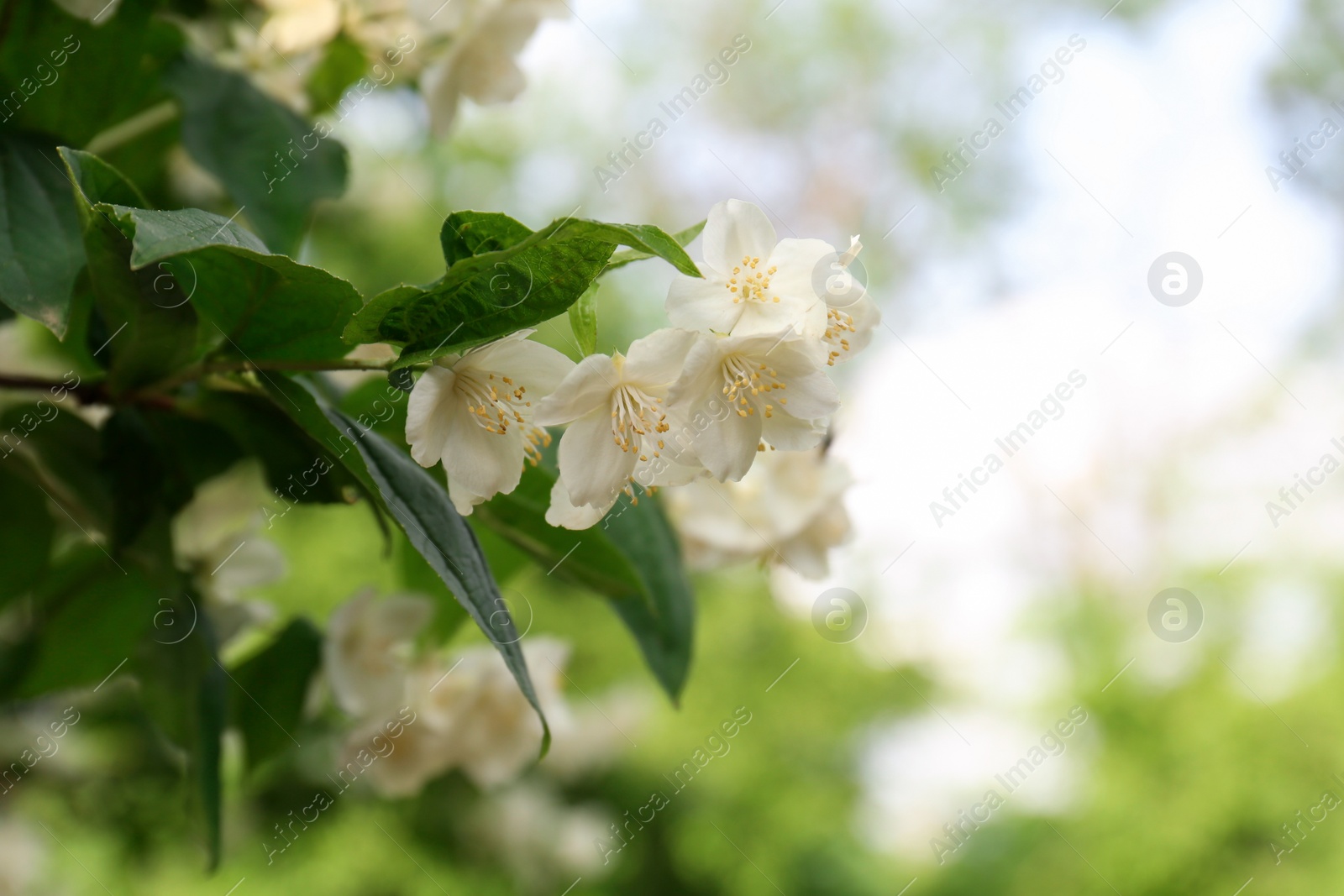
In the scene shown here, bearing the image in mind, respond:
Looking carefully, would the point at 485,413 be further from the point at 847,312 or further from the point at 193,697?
the point at 193,697

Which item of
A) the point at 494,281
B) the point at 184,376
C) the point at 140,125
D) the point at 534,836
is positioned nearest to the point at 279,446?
the point at 184,376

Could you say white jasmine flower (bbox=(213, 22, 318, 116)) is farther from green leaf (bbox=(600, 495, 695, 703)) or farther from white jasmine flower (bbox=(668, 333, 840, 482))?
white jasmine flower (bbox=(668, 333, 840, 482))

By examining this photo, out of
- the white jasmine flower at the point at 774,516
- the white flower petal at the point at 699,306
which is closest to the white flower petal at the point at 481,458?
the white flower petal at the point at 699,306

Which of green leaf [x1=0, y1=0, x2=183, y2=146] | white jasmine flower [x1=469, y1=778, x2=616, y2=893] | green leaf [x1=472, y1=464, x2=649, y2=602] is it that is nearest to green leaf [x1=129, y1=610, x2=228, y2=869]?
green leaf [x1=472, y1=464, x2=649, y2=602]

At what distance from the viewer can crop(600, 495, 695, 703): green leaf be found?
0.71 m

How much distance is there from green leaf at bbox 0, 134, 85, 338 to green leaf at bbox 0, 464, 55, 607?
0.67 feet

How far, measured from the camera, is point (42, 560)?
714 mm

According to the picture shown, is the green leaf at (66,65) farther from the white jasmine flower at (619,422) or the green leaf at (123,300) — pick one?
the white jasmine flower at (619,422)

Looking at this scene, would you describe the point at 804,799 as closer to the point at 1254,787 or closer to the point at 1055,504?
the point at 1254,787

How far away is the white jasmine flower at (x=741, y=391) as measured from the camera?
45 cm

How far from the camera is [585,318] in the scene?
45 cm

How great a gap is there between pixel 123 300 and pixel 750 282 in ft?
1.09

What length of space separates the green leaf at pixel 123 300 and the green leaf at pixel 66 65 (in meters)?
0.17

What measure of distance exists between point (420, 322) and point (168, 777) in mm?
1246
